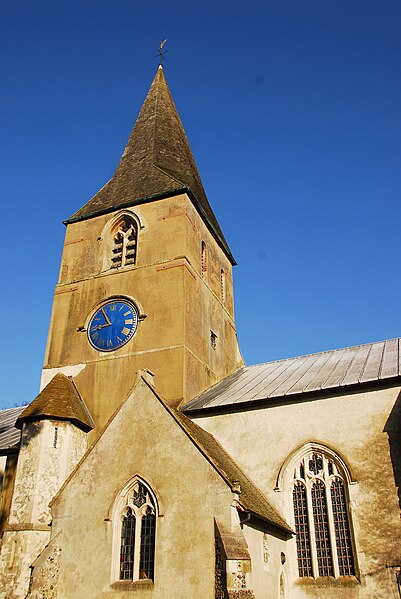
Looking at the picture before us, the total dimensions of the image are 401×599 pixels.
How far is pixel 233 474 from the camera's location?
1488 centimetres

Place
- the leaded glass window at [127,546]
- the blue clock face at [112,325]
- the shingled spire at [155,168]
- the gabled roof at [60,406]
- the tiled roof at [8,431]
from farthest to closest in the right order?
the shingled spire at [155,168] < the blue clock face at [112,325] < the tiled roof at [8,431] < the gabled roof at [60,406] < the leaded glass window at [127,546]

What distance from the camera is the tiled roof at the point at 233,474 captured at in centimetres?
1317

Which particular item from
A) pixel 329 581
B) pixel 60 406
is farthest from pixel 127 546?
pixel 60 406

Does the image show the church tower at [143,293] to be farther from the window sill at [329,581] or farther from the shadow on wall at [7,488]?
the window sill at [329,581]

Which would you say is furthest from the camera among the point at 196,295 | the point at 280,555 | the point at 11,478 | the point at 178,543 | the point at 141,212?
the point at 141,212

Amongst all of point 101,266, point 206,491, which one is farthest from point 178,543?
point 101,266

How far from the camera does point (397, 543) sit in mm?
13648

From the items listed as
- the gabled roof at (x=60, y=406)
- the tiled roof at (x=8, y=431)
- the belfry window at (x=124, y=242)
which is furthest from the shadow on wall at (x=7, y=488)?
the belfry window at (x=124, y=242)

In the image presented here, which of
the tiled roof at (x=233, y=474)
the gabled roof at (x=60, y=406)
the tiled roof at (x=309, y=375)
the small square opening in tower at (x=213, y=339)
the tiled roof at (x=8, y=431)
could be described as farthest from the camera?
the small square opening in tower at (x=213, y=339)

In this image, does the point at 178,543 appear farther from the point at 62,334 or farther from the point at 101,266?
the point at 101,266

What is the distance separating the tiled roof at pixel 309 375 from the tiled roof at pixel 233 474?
72.3 inches

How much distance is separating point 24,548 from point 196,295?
35.4ft

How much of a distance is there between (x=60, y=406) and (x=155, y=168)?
12.2m

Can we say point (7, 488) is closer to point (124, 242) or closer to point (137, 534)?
point (137, 534)
